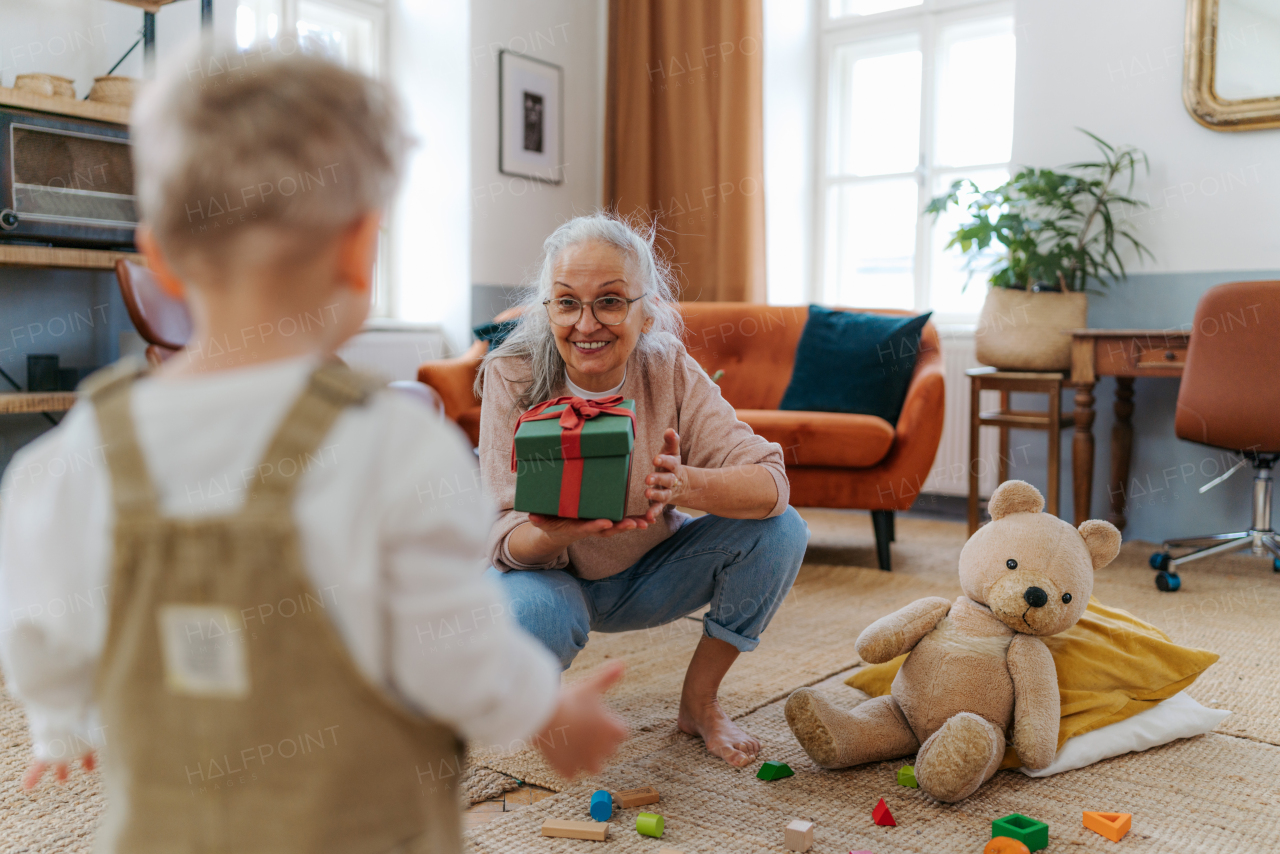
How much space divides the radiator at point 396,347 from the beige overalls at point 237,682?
320 centimetres

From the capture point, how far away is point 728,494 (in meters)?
1.42

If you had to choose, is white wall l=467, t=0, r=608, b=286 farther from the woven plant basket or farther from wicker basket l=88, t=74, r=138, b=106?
the woven plant basket

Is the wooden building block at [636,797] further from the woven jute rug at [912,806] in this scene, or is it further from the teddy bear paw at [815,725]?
the teddy bear paw at [815,725]

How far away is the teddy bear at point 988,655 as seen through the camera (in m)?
1.42

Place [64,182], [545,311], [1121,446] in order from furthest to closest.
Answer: [1121,446] < [64,182] < [545,311]

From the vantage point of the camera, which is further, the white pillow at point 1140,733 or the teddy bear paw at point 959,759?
the white pillow at point 1140,733

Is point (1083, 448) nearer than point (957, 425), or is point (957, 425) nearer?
point (1083, 448)

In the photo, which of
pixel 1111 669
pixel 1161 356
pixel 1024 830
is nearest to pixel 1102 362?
pixel 1161 356

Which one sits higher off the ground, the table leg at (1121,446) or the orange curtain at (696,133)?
the orange curtain at (696,133)

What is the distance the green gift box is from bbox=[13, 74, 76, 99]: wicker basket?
2.17 meters

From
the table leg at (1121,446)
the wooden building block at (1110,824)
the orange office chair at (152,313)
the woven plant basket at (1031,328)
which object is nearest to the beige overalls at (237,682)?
the wooden building block at (1110,824)

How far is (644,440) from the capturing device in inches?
60.7

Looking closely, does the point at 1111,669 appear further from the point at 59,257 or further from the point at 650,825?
the point at 59,257

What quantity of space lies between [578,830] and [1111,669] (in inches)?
35.1
